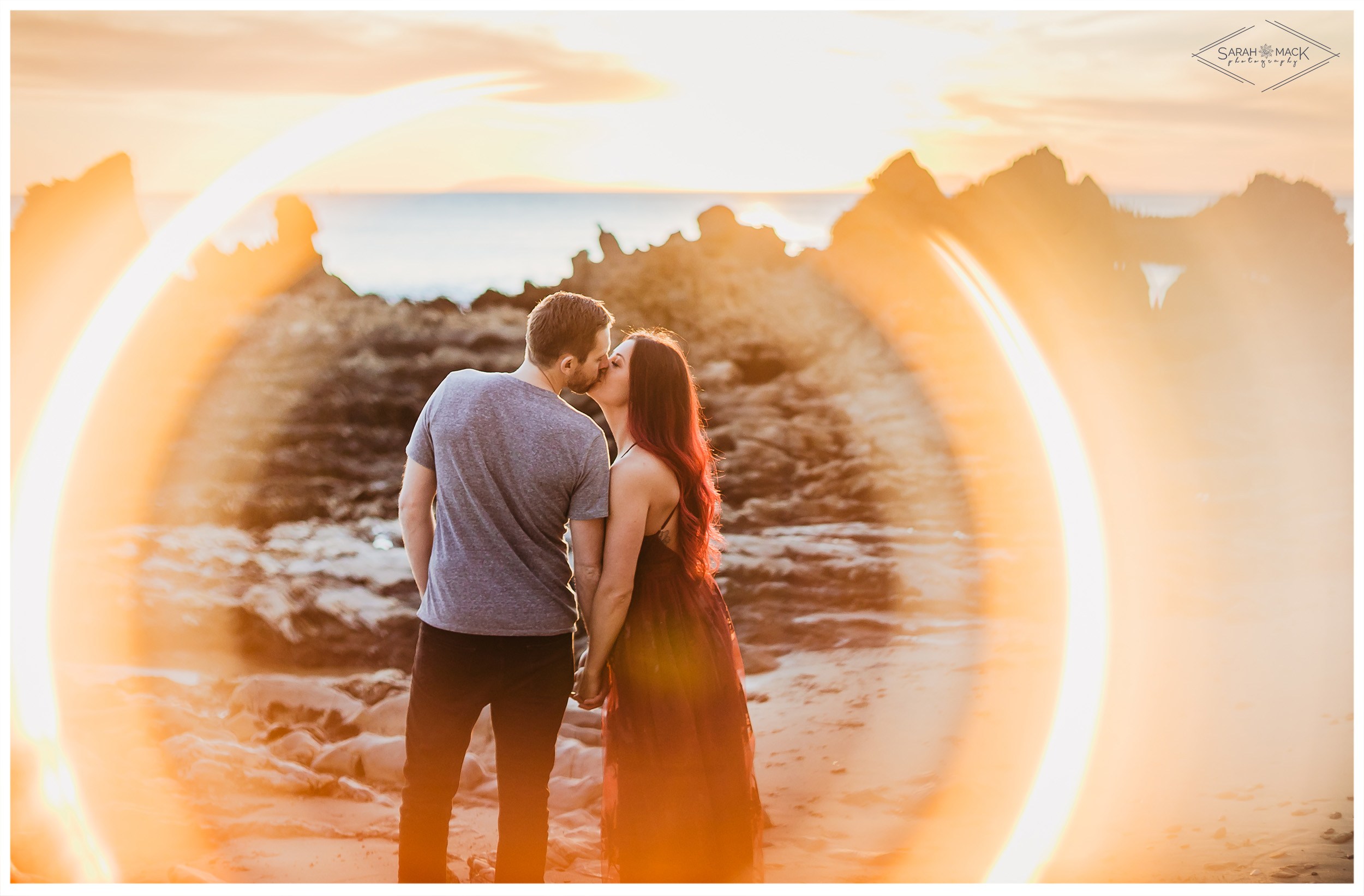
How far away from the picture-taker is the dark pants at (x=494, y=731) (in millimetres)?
2115

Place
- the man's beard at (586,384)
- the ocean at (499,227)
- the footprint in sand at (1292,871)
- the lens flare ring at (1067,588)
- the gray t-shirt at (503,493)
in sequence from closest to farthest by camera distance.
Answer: the gray t-shirt at (503,493)
the man's beard at (586,384)
the footprint in sand at (1292,871)
the lens flare ring at (1067,588)
the ocean at (499,227)

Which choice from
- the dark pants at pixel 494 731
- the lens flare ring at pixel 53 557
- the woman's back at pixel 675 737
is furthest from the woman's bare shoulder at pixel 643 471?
the lens flare ring at pixel 53 557

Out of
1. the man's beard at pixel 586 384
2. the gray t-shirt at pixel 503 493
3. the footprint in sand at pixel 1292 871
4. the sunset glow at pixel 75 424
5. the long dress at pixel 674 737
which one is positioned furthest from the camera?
the sunset glow at pixel 75 424

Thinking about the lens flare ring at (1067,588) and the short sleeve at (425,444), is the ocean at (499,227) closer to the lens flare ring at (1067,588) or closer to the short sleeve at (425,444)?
the lens flare ring at (1067,588)

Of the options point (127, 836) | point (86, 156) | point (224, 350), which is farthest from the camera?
point (224, 350)

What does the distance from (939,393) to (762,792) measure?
18.1ft

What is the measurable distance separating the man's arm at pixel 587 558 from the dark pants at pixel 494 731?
86mm

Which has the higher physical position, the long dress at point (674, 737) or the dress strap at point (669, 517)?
the dress strap at point (669, 517)

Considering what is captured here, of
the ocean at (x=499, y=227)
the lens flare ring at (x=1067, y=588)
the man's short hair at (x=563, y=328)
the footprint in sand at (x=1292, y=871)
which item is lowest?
→ the footprint in sand at (x=1292, y=871)

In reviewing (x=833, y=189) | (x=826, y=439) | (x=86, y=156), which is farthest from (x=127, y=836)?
(x=826, y=439)

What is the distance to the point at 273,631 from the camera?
5430 millimetres

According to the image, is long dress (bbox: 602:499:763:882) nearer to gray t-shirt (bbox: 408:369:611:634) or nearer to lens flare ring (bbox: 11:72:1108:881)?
gray t-shirt (bbox: 408:369:611:634)

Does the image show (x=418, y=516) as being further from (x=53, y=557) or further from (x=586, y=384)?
(x=53, y=557)

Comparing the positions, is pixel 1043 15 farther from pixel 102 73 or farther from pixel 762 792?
pixel 102 73
